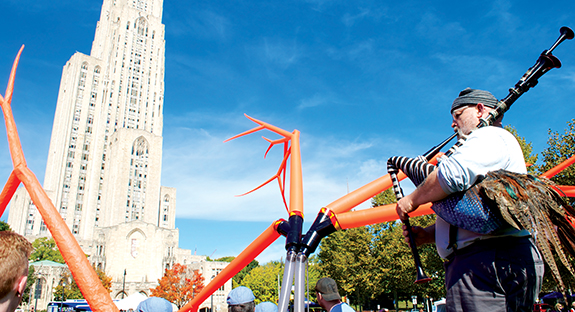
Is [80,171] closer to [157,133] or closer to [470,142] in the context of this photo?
[157,133]

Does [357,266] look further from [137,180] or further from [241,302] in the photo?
[137,180]

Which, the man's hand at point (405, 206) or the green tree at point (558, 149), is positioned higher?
the green tree at point (558, 149)

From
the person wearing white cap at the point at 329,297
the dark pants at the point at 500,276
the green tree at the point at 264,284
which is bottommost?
the green tree at the point at 264,284

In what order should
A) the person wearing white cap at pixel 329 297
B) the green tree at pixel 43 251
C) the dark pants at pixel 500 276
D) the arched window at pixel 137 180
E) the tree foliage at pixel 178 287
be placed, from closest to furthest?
the dark pants at pixel 500 276 → the person wearing white cap at pixel 329 297 → the tree foliage at pixel 178 287 → the green tree at pixel 43 251 → the arched window at pixel 137 180

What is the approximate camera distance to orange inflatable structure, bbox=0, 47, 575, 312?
2.77 metres

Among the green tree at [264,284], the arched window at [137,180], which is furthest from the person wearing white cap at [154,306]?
the arched window at [137,180]

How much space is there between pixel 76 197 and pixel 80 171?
6.89 m

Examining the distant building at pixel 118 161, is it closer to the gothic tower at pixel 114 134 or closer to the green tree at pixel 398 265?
the gothic tower at pixel 114 134

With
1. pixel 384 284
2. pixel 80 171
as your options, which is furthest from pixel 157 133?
pixel 384 284

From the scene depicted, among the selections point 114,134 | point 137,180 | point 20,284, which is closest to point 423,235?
point 20,284

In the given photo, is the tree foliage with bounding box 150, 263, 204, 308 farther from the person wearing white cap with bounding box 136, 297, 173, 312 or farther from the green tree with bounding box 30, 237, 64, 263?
the person wearing white cap with bounding box 136, 297, 173, 312

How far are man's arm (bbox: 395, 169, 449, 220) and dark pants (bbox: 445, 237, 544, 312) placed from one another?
0.37 m

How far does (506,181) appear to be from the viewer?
2104 millimetres

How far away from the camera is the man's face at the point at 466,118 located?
2588 millimetres
